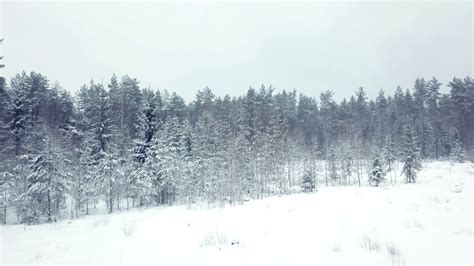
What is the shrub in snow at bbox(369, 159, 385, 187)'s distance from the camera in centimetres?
4272

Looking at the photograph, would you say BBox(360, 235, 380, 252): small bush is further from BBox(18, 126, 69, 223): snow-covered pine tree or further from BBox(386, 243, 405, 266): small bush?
BBox(18, 126, 69, 223): snow-covered pine tree

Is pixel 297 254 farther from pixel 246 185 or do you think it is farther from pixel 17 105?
pixel 17 105

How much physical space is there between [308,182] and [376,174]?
12493mm

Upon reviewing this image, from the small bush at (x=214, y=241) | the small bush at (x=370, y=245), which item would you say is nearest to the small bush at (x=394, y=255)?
the small bush at (x=370, y=245)

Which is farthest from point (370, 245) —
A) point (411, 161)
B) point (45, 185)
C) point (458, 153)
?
point (458, 153)

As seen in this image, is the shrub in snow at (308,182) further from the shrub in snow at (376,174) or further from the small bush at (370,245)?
the small bush at (370,245)

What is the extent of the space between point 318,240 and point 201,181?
98.4 ft

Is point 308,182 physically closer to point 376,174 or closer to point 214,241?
point 376,174

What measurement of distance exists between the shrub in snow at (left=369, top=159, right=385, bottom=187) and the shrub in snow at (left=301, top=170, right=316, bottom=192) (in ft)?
35.4

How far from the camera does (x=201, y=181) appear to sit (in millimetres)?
37781

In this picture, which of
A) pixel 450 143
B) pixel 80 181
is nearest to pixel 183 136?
pixel 80 181

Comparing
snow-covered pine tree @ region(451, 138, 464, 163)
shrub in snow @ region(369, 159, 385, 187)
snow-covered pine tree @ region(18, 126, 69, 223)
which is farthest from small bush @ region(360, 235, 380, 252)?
snow-covered pine tree @ region(451, 138, 464, 163)

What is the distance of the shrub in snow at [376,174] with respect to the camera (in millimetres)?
42725

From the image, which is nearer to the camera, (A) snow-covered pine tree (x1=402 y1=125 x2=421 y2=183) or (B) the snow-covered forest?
(B) the snow-covered forest
